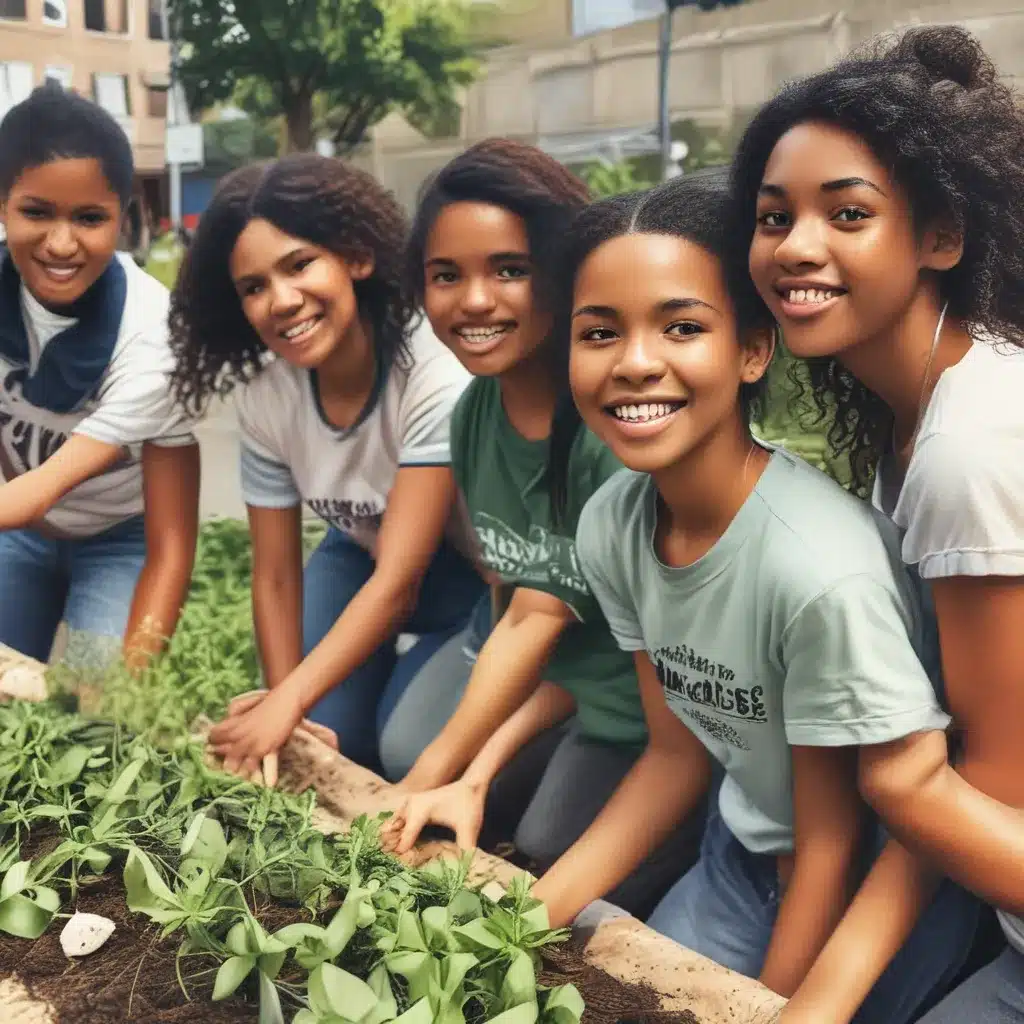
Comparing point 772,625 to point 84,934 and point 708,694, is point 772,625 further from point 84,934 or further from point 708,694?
point 84,934

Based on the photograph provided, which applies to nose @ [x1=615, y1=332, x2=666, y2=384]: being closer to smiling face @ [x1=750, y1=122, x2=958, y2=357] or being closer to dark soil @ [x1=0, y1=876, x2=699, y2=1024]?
smiling face @ [x1=750, y1=122, x2=958, y2=357]

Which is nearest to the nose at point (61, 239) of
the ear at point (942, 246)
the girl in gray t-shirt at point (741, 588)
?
the girl in gray t-shirt at point (741, 588)

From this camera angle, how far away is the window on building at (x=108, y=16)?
2.87 m

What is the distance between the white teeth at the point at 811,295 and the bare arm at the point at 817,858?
56 centimetres

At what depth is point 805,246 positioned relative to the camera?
1.54 meters

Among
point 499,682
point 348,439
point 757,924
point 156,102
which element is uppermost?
point 156,102

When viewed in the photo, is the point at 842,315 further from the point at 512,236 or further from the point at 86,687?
the point at 86,687

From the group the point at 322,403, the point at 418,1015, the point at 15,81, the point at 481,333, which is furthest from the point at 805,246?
the point at 15,81

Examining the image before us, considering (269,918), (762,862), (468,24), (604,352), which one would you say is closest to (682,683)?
(762,862)

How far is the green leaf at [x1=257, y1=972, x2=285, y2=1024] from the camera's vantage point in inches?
57.3

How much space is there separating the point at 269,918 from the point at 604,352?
84 centimetres

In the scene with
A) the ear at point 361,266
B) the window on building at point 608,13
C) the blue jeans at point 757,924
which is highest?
the window on building at point 608,13

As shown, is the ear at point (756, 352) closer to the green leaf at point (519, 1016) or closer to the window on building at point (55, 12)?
the green leaf at point (519, 1016)

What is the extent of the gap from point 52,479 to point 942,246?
6.37 ft
